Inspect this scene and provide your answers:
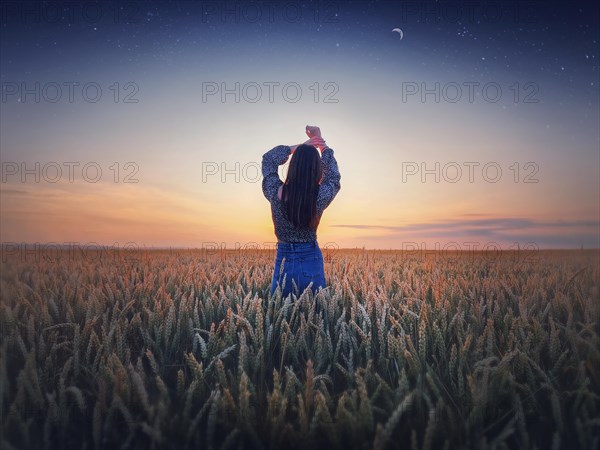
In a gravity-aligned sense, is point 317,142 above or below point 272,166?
above

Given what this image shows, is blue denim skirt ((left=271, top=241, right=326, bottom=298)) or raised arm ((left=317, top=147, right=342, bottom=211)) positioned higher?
raised arm ((left=317, top=147, right=342, bottom=211))

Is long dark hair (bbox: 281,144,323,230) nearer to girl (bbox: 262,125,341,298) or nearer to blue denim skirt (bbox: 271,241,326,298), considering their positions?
girl (bbox: 262,125,341,298)

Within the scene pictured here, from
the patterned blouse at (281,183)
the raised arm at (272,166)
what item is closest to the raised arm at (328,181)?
the patterned blouse at (281,183)

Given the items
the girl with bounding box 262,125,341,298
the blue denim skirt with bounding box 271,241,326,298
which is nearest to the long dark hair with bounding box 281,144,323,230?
the girl with bounding box 262,125,341,298

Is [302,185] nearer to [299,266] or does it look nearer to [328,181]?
[328,181]

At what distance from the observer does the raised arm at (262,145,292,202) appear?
3361mm

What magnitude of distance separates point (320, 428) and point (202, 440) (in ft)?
1.29

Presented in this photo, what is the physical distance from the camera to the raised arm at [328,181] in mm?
3215

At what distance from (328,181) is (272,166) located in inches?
18.4

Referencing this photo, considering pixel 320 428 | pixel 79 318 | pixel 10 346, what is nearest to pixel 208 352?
pixel 320 428

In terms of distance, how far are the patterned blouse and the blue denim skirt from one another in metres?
0.06

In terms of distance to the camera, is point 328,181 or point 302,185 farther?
point 328,181

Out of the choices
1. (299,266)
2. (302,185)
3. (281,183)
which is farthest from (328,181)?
(299,266)

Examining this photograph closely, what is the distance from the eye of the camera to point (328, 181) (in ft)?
10.8
